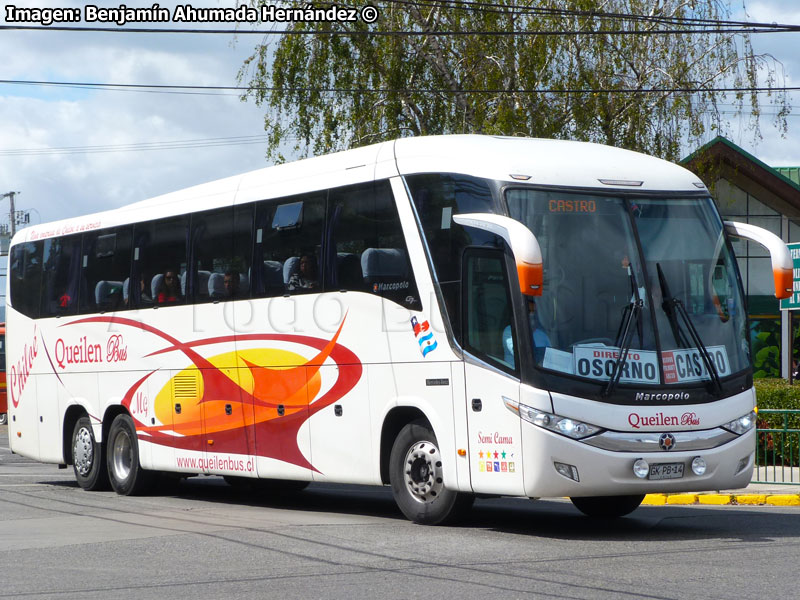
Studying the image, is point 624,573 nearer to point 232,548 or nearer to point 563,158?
point 232,548

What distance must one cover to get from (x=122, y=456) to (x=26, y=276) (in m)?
3.82

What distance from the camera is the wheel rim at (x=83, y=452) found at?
57.5 ft

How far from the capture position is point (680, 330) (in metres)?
11.0

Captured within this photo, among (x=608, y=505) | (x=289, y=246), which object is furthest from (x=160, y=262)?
(x=608, y=505)

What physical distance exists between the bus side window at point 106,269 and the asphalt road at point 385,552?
321 cm

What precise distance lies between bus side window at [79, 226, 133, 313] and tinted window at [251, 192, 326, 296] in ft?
10.7

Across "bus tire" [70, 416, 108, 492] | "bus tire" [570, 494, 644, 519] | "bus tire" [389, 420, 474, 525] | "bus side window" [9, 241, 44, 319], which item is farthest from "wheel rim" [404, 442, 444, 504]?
"bus side window" [9, 241, 44, 319]

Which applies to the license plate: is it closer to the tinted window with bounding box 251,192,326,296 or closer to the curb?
the tinted window with bounding box 251,192,326,296

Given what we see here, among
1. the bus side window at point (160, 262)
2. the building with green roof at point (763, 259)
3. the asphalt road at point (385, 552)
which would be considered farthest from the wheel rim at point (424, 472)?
the building with green roof at point (763, 259)

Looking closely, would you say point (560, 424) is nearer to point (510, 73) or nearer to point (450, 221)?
point (450, 221)

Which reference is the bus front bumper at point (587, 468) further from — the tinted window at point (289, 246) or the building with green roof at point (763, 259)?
the building with green roof at point (763, 259)

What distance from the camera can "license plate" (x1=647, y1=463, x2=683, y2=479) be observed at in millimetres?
10641

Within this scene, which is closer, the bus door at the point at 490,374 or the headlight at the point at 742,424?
the bus door at the point at 490,374

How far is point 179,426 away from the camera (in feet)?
51.3
